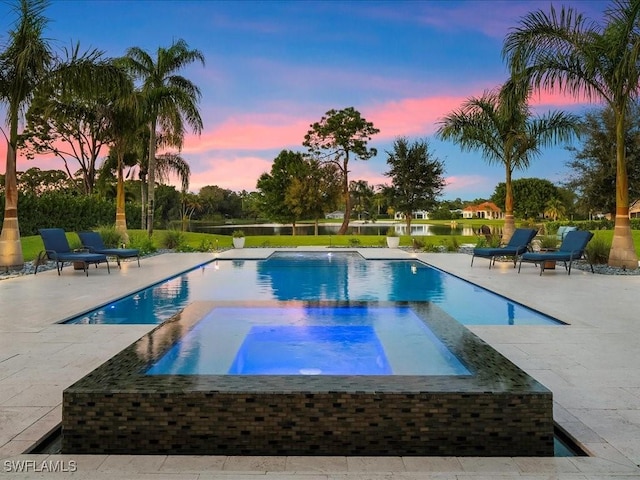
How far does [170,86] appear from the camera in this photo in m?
21.5

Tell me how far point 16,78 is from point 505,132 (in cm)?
1460

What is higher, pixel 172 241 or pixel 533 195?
pixel 533 195

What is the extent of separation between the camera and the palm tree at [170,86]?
Result: 20.5 metres

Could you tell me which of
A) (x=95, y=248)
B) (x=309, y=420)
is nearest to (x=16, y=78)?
(x=95, y=248)

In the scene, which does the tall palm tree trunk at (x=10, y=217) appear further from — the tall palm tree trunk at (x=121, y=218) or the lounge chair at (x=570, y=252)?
the lounge chair at (x=570, y=252)

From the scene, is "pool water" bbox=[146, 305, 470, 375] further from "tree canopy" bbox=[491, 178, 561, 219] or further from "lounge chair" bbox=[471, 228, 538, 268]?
"tree canopy" bbox=[491, 178, 561, 219]

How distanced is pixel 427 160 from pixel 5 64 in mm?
23399

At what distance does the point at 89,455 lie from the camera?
9.78 ft

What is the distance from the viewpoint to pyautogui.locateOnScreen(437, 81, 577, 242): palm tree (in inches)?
682

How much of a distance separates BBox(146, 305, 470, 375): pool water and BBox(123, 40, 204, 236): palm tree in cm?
1619

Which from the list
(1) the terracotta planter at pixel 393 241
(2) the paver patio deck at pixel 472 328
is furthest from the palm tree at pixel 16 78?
(1) the terracotta planter at pixel 393 241

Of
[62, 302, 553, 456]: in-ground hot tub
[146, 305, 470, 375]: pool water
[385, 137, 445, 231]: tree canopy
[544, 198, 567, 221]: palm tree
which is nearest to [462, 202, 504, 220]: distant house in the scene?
[544, 198, 567, 221]: palm tree

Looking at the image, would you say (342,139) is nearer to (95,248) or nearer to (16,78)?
(95,248)

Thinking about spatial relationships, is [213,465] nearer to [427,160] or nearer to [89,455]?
[89,455]
